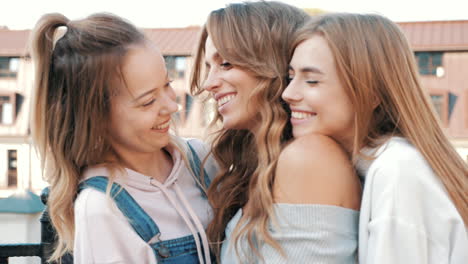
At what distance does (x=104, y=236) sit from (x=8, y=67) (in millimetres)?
28052

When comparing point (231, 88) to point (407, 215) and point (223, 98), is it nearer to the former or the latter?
point (223, 98)

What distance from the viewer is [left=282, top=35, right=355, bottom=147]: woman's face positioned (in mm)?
1919

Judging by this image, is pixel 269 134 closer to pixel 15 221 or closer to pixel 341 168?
pixel 341 168

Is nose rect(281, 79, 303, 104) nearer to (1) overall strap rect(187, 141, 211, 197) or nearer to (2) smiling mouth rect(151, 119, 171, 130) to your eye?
(2) smiling mouth rect(151, 119, 171, 130)

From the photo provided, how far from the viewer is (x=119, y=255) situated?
1.87 m

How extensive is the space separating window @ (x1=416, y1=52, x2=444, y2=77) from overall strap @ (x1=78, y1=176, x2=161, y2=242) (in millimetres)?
24772

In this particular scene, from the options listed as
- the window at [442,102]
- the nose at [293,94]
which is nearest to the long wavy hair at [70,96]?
the nose at [293,94]

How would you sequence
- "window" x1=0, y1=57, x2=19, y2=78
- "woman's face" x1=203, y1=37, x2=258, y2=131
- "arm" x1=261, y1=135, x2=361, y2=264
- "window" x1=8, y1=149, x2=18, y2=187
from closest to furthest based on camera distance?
"arm" x1=261, y1=135, x2=361, y2=264 → "woman's face" x1=203, y1=37, x2=258, y2=131 → "window" x1=0, y1=57, x2=19, y2=78 → "window" x1=8, y1=149, x2=18, y2=187

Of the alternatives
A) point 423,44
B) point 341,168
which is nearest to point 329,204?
point 341,168

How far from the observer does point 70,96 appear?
206 cm

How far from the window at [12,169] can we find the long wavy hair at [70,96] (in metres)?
27.4

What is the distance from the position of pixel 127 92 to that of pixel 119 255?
53cm

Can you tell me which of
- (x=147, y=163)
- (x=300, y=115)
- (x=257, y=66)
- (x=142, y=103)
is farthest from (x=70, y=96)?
(x=300, y=115)

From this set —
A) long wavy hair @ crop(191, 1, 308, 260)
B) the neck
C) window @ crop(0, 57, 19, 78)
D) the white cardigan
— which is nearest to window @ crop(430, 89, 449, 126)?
window @ crop(0, 57, 19, 78)
